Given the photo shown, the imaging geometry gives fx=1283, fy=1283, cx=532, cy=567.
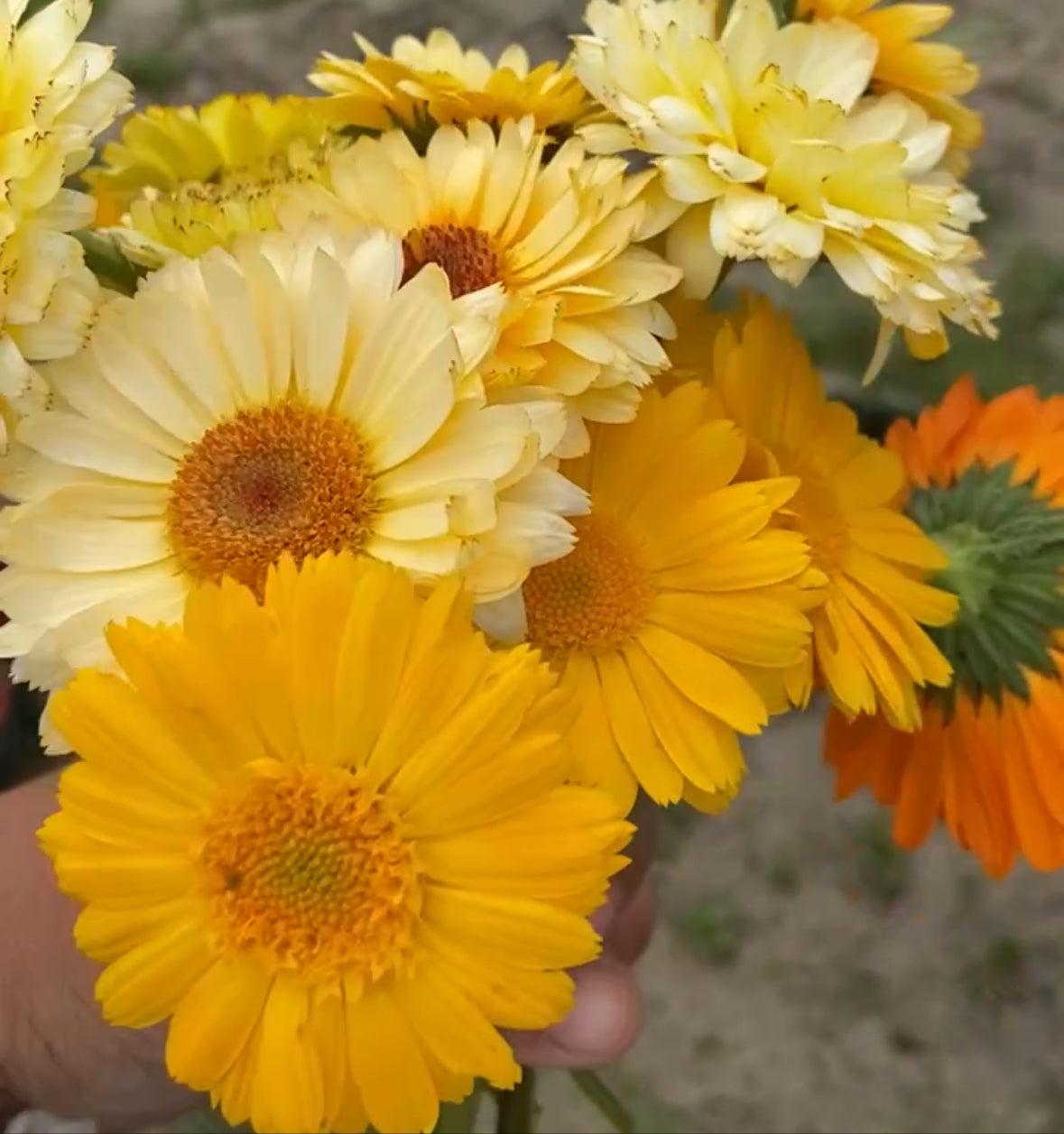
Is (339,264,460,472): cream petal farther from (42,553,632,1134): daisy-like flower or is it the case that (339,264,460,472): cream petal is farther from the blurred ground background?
the blurred ground background

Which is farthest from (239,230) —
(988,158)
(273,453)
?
(988,158)

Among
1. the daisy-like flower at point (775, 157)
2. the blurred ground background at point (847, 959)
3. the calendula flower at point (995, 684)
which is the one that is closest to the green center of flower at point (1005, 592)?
the calendula flower at point (995, 684)

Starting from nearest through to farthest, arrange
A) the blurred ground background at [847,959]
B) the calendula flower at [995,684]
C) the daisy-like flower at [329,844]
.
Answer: the daisy-like flower at [329,844] → the calendula flower at [995,684] → the blurred ground background at [847,959]

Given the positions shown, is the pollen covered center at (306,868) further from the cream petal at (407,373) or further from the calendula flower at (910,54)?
the calendula flower at (910,54)

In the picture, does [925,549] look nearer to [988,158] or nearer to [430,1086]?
[430,1086]

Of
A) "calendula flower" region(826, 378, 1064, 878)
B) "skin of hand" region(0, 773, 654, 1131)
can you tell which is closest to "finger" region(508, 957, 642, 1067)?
"skin of hand" region(0, 773, 654, 1131)
